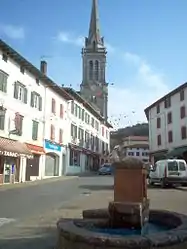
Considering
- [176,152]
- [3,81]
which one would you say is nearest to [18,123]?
[3,81]

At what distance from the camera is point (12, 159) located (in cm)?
2906

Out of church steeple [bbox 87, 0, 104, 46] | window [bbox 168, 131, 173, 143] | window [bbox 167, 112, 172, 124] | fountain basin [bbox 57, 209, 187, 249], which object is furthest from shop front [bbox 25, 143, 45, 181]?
church steeple [bbox 87, 0, 104, 46]

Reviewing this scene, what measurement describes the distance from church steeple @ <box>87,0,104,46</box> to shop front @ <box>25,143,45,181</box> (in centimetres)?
5924

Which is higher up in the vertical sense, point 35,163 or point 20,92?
point 20,92

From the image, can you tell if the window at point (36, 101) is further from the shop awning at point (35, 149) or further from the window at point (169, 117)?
the window at point (169, 117)

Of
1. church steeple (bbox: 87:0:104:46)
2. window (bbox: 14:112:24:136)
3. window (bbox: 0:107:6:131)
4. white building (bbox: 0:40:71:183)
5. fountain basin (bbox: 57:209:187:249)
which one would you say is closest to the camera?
fountain basin (bbox: 57:209:187:249)

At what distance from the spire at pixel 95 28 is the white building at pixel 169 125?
1518 inches

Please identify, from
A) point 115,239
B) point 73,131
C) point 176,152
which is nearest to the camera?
point 115,239

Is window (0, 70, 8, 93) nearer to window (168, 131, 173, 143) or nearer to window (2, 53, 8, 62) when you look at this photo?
window (2, 53, 8, 62)

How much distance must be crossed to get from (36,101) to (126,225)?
2837 centimetres

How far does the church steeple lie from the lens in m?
89.6

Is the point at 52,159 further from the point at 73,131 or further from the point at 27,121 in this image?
the point at 27,121

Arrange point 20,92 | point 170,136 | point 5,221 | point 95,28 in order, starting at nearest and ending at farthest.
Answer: point 5,221 → point 20,92 → point 170,136 → point 95,28

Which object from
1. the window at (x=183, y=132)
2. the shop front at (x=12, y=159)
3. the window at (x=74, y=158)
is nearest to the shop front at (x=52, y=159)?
the window at (x=74, y=158)
